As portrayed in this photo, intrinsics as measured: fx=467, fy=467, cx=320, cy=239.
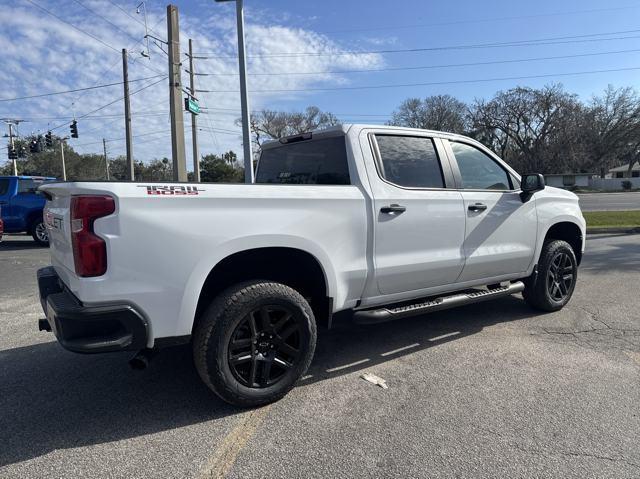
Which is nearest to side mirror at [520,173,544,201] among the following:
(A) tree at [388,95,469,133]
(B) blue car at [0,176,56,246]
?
(B) blue car at [0,176,56,246]

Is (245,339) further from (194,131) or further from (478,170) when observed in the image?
(194,131)

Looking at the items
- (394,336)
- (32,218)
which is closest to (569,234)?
(394,336)

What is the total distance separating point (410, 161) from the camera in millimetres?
4098

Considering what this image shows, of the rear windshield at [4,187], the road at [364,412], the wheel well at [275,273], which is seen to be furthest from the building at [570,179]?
the wheel well at [275,273]

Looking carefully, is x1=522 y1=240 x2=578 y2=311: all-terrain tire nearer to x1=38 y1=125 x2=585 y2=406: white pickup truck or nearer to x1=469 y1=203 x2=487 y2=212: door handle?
x1=38 y1=125 x2=585 y2=406: white pickup truck

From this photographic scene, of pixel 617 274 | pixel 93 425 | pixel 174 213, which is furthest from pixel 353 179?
pixel 617 274

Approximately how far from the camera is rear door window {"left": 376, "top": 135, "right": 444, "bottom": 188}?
3923 millimetres

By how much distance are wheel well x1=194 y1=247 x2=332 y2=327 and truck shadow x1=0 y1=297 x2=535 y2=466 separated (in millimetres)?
323

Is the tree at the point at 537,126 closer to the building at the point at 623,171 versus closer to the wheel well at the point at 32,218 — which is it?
the building at the point at 623,171

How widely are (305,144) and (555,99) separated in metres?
75.3

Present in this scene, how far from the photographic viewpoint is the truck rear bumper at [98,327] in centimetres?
260

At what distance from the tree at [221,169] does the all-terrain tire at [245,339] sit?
28114mm

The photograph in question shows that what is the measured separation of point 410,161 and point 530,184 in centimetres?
148

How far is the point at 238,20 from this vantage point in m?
12.9
